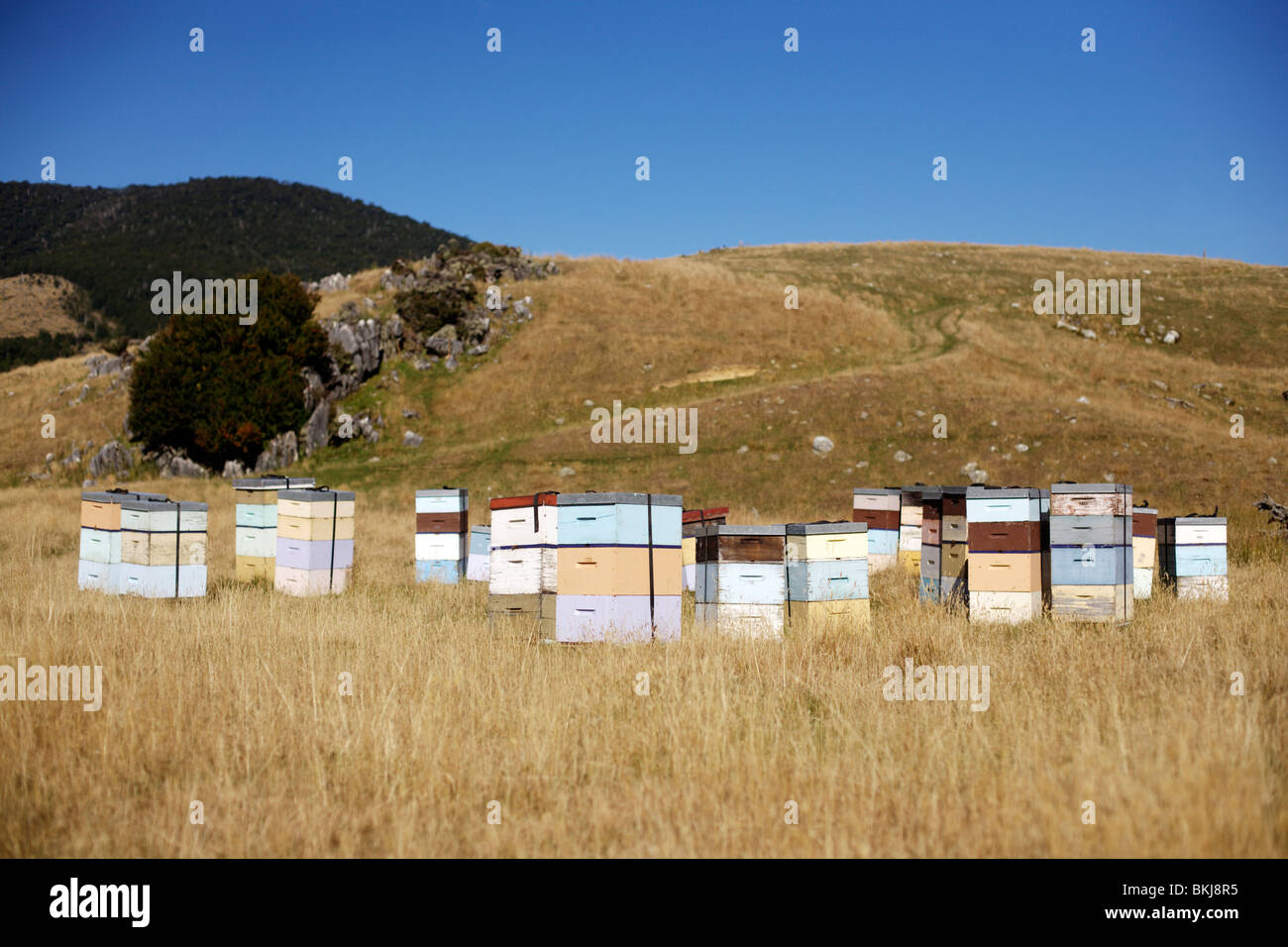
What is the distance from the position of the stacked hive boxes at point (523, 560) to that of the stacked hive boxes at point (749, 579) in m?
1.91

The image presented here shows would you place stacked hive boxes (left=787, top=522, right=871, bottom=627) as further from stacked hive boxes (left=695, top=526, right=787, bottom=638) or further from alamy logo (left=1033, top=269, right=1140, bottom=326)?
alamy logo (left=1033, top=269, right=1140, bottom=326)

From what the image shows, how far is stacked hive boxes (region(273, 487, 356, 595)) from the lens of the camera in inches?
479

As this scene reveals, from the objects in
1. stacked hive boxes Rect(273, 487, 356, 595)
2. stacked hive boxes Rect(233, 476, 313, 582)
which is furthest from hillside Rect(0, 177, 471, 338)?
stacked hive boxes Rect(273, 487, 356, 595)

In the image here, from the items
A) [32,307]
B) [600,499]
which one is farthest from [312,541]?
[32,307]

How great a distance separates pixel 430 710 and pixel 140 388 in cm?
3423

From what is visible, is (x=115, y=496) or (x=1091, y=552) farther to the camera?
(x=115, y=496)

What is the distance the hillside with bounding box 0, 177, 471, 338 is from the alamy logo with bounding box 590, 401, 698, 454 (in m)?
68.5

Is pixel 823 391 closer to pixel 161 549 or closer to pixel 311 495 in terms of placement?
pixel 311 495

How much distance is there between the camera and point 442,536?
14.2m

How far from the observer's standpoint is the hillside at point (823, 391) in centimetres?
2781
